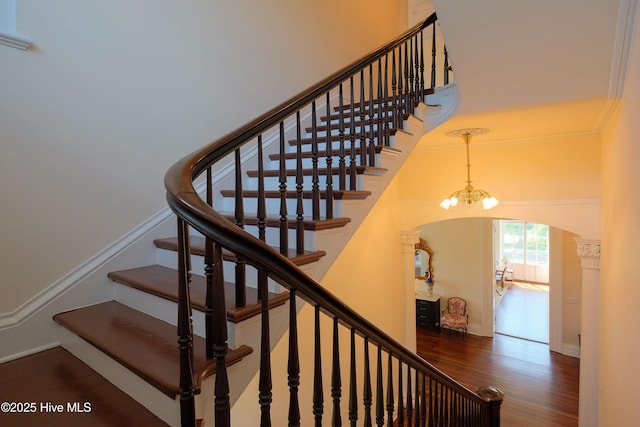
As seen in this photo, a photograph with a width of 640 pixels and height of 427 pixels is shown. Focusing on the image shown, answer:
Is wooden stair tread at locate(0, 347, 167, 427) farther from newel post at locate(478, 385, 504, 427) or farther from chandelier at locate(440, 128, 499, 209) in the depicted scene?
chandelier at locate(440, 128, 499, 209)

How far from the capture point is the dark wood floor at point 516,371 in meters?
4.73

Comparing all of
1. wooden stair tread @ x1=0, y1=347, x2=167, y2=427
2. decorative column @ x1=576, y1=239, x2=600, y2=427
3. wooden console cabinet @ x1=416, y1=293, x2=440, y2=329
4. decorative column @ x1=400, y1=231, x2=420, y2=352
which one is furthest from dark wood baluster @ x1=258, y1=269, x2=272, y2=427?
wooden console cabinet @ x1=416, y1=293, x2=440, y2=329

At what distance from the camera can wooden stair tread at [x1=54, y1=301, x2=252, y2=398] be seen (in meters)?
1.22

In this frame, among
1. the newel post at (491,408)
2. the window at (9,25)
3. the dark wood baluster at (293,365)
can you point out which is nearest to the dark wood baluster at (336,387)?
the dark wood baluster at (293,365)

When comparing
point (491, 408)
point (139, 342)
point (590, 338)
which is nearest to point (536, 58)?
point (491, 408)

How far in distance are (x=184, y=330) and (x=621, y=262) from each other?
273 cm

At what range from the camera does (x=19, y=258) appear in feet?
5.87

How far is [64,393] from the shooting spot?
54.6 inches

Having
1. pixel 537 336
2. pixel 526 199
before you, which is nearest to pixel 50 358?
pixel 526 199

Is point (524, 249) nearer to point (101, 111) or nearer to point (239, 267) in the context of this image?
point (239, 267)

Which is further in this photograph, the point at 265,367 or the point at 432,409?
the point at 432,409

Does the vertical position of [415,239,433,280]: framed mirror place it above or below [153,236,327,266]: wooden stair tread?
below

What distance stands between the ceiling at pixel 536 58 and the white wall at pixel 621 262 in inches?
5.7

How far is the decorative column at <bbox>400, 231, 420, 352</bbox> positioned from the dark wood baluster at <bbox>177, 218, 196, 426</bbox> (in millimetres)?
4052
